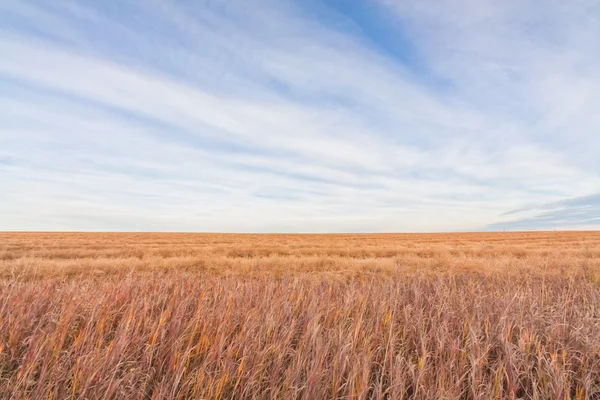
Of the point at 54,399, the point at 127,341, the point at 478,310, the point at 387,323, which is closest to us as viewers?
the point at 54,399

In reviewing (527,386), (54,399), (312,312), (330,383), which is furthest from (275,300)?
(527,386)

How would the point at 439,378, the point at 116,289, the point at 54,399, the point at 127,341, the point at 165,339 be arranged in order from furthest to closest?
the point at 116,289
the point at 165,339
the point at 127,341
the point at 439,378
the point at 54,399

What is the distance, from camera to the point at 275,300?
4027mm

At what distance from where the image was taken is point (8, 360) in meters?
2.67

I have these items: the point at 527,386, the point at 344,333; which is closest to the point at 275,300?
the point at 344,333

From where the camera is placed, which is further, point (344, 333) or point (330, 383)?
point (344, 333)

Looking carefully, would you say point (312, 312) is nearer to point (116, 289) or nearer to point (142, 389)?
point (142, 389)

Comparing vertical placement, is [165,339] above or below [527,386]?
above

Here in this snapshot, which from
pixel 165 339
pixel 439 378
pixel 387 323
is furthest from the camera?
pixel 387 323

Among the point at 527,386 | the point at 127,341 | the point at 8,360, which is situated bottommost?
the point at 527,386

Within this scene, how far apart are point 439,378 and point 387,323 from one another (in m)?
1.12

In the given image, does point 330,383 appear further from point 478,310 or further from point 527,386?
point 478,310

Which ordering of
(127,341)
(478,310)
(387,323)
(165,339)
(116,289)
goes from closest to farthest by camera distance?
(127,341) → (165,339) → (387,323) → (478,310) → (116,289)

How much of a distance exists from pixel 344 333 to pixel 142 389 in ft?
5.68
